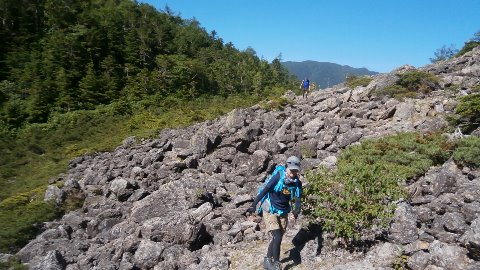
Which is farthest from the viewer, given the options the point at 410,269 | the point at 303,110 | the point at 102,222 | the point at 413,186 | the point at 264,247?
the point at 303,110

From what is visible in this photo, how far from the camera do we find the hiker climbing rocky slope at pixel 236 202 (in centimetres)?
735

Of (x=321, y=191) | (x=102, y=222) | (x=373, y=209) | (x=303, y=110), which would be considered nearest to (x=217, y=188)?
(x=102, y=222)

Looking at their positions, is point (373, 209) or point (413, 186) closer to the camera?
point (373, 209)

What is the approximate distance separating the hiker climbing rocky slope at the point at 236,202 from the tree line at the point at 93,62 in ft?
68.0

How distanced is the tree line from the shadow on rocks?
34013 mm

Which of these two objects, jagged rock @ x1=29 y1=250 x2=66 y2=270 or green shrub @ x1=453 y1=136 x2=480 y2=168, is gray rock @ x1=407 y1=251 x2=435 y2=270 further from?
jagged rock @ x1=29 y1=250 x2=66 y2=270

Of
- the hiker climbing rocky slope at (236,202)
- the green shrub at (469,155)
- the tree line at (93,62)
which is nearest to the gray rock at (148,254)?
the hiker climbing rocky slope at (236,202)

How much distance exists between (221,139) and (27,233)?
9457 millimetres

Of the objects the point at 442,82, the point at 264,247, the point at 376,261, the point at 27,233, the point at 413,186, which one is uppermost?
the point at 442,82

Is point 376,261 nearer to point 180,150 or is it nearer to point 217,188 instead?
point 217,188

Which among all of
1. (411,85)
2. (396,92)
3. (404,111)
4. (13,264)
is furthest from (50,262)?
(411,85)

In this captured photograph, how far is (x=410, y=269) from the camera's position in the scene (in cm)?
643

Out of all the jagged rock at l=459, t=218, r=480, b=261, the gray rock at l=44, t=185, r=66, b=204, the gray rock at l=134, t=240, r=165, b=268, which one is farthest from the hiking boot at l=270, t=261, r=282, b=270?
the gray rock at l=44, t=185, r=66, b=204

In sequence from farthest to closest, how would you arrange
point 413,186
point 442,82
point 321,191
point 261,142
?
1. point 442,82
2. point 261,142
3. point 413,186
4. point 321,191
